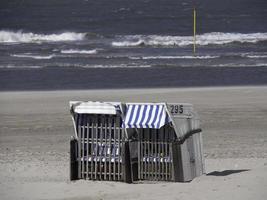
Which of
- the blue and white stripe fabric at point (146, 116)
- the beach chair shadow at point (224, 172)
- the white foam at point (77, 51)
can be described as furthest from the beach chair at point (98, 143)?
the white foam at point (77, 51)

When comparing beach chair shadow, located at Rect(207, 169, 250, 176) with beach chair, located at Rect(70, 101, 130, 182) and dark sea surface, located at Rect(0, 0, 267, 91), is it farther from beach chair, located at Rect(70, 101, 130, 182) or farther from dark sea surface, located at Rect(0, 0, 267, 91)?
dark sea surface, located at Rect(0, 0, 267, 91)

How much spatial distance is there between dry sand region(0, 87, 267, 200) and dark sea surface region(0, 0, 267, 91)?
117 inches

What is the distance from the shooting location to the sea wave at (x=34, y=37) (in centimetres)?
4619

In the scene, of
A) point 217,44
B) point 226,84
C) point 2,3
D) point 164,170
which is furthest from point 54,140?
point 2,3

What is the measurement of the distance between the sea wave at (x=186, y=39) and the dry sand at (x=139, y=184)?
59.1 ft

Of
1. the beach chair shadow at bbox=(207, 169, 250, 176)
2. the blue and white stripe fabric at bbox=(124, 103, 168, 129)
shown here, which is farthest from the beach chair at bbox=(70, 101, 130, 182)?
the beach chair shadow at bbox=(207, 169, 250, 176)

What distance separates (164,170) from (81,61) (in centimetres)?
2118

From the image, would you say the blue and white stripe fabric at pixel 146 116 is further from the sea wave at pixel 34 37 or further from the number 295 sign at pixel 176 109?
the sea wave at pixel 34 37

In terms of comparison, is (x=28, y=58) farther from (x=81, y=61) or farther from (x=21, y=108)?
(x=21, y=108)

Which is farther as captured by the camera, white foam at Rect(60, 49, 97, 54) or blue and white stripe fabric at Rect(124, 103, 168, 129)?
white foam at Rect(60, 49, 97, 54)

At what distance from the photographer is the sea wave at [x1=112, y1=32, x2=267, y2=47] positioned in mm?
41125

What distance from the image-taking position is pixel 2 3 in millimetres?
75812

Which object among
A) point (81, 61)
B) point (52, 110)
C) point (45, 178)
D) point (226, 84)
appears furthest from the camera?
point (81, 61)

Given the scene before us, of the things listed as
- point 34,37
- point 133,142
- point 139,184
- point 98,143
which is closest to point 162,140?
point 133,142
